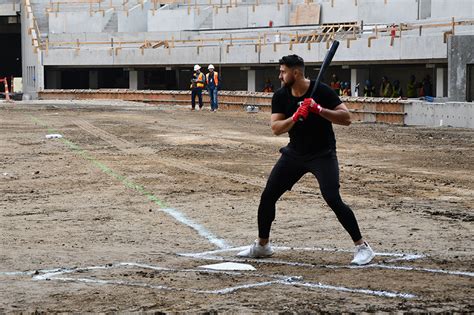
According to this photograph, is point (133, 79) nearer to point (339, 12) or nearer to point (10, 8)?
point (10, 8)

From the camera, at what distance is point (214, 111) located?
38.8m

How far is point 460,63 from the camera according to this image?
35656 mm

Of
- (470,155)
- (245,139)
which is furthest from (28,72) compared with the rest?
(470,155)

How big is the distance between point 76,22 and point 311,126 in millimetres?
56513

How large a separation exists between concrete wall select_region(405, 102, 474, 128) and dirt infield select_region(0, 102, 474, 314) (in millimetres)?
6139

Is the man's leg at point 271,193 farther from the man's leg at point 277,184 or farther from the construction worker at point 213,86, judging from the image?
the construction worker at point 213,86

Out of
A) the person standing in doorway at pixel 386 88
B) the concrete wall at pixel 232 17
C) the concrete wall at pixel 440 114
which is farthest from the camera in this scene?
the concrete wall at pixel 232 17

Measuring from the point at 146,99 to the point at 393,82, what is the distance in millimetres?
12023

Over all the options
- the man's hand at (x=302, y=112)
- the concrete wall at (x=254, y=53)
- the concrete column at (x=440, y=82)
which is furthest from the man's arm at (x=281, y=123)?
the concrete column at (x=440, y=82)

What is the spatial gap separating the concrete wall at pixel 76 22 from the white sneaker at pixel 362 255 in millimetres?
56335

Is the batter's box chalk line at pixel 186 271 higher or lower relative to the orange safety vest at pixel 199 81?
lower

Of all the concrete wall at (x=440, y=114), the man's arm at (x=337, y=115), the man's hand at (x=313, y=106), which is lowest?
the concrete wall at (x=440, y=114)

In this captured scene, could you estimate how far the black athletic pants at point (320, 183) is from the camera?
8.83m

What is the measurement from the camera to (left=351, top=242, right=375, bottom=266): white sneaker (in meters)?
8.75
